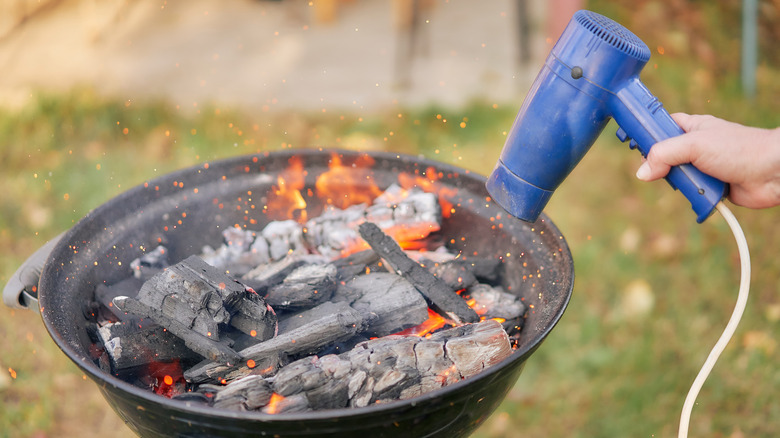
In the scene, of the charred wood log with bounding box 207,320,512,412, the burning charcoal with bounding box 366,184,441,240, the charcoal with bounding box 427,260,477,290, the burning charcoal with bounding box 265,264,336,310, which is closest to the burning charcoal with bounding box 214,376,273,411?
the charred wood log with bounding box 207,320,512,412

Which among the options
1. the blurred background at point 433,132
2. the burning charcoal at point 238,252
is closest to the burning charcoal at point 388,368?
the burning charcoal at point 238,252

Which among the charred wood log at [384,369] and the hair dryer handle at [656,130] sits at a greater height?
the hair dryer handle at [656,130]

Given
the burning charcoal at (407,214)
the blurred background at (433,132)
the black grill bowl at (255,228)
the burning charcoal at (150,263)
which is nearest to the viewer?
the black grill bowl at (255,228)

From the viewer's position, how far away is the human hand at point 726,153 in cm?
143

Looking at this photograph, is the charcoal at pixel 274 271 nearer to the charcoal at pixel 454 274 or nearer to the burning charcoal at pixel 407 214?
the burning charcoal at pixel 407 214

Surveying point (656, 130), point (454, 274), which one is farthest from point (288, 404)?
point (656, 130)

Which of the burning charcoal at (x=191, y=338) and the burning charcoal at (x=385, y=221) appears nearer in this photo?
the burning charcoal at (x=191, y=338)

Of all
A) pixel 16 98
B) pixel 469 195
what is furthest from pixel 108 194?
pixel 469 195

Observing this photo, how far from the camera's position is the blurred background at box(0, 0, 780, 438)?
2.78 metres

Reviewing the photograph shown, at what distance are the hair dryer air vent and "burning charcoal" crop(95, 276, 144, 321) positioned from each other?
1330 millimetres

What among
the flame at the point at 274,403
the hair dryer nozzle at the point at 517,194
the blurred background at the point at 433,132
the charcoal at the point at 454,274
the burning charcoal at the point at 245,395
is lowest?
the blurred background at the point at 433,132

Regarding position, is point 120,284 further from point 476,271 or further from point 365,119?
point 365,119

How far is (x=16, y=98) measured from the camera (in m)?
4.22

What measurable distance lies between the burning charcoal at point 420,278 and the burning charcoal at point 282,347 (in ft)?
0.98
